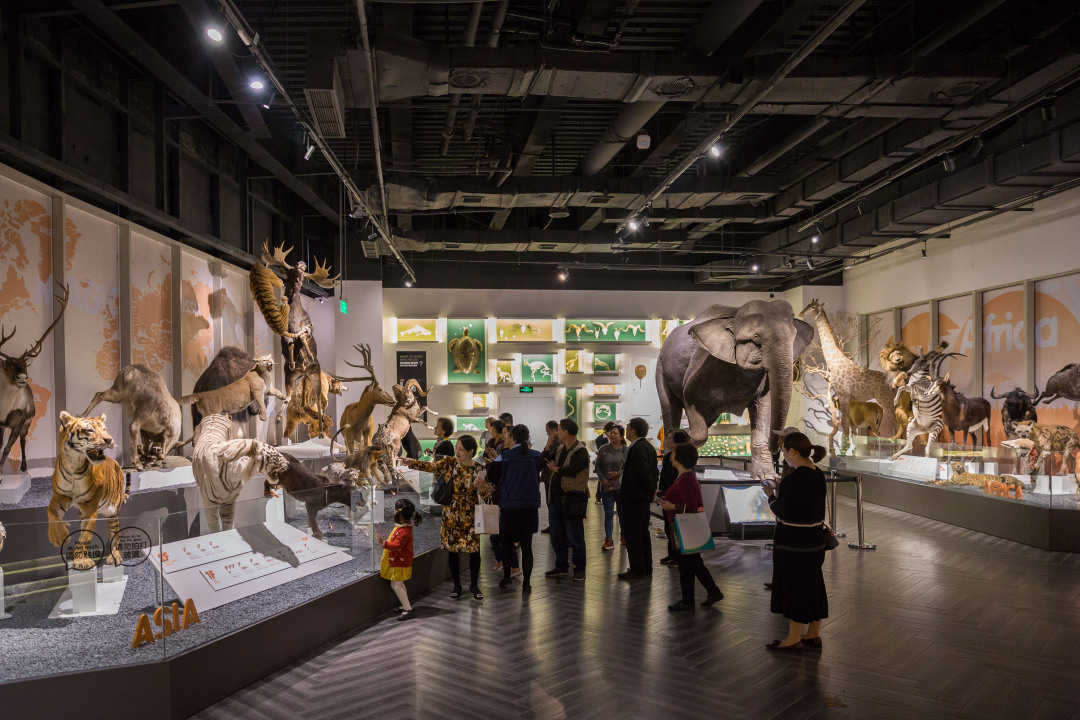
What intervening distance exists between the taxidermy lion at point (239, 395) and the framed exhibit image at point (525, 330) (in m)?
7.64

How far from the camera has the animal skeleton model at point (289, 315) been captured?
7.39 m

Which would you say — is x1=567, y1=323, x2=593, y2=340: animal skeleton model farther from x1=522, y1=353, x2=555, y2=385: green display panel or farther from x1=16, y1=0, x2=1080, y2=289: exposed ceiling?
x1=16, y1=0, x2=1080, y2=289: exposed ceiling

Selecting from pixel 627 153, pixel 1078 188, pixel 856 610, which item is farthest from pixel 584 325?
pixel 856 610

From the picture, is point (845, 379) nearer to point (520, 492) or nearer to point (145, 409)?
point (520, 492)

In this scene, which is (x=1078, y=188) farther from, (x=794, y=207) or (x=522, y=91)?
(x=522, y=91)

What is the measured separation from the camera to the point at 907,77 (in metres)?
6.15

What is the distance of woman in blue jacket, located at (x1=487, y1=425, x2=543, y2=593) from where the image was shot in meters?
6.08

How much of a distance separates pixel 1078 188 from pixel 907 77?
4.80 meters

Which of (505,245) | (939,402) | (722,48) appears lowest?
(939,402)

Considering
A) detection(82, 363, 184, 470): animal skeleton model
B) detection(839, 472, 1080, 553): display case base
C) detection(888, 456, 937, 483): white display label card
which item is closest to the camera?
detection(82, 363, 184, 470): animal skeleton model

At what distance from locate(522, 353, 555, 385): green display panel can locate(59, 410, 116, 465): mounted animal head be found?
1019cm

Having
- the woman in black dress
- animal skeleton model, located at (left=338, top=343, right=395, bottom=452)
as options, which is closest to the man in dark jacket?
the woman in black dress

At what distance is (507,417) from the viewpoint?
8930mm

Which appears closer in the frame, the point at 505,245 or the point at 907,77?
the point at 907,77
